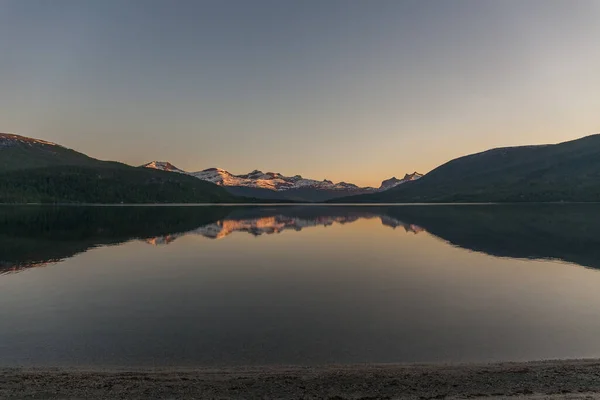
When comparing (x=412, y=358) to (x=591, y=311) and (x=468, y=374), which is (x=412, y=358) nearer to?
(x=468, y=374)

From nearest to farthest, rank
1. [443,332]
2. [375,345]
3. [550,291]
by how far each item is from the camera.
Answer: [375,345] < [443,332] < [550,291]

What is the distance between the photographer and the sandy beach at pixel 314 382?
16.8m

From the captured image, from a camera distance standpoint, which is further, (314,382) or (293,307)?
(293,307)

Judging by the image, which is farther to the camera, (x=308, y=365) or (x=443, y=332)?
(x=443, y=332)

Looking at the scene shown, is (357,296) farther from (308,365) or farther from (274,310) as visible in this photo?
(308,365)

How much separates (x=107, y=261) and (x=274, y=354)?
4039 centimetres

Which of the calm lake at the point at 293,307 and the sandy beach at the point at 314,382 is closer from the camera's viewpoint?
the sandy beach at the point at 314,382

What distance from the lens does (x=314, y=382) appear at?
717 inches

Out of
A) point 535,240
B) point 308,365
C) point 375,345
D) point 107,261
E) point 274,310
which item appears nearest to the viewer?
point 308,365

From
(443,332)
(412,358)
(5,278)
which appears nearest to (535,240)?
(443,332)

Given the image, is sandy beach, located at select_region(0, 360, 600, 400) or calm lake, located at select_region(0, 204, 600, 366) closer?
sandy beach, located at select_region(0, 360, 600, 400)

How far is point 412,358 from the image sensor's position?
21.8 meters

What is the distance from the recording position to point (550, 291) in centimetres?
3797

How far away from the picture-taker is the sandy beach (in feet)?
55.3
